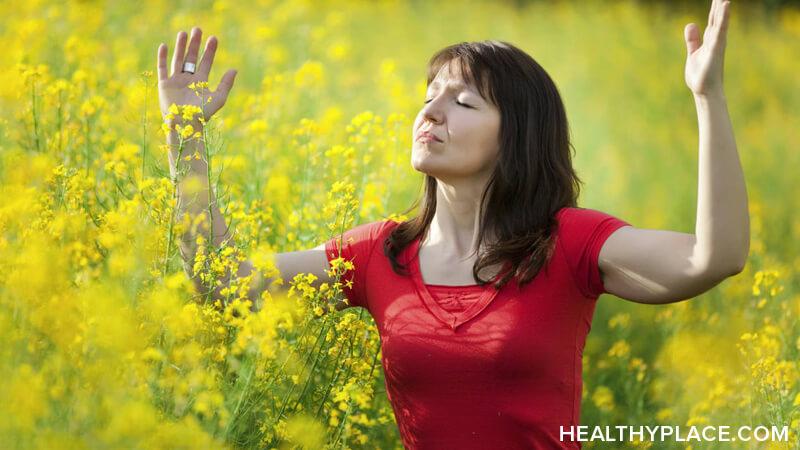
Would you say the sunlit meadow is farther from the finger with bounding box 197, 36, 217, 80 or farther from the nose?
the nose

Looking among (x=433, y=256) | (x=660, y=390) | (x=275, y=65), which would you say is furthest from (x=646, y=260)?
(x=275, y=65)

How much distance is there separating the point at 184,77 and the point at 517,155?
0.81m

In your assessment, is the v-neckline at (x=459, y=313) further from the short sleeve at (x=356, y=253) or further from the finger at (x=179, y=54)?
the finger at (x=179, y=54)

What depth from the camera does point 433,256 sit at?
2404 millimetres

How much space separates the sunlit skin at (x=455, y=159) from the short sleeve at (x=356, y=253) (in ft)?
0.49

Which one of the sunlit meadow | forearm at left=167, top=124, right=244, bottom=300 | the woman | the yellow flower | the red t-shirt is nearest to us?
the sunlit meadow

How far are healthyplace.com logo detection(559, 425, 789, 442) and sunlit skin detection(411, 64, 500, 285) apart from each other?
52 centimetres

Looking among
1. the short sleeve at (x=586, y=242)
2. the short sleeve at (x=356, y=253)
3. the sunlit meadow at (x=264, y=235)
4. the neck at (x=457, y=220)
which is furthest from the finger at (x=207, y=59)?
the short sleeve at (x=586, y=242)

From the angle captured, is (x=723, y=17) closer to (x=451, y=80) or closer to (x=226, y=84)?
(x=451, y=80)

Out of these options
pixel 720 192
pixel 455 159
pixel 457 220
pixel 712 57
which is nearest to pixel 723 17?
pixel 712 57

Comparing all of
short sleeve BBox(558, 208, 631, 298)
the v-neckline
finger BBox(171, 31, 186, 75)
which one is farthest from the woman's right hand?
short sleeve BBox(558, 208, 631, 298)

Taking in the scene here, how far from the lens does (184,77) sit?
8.48 ft

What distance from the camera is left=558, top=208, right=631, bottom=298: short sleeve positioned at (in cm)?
221

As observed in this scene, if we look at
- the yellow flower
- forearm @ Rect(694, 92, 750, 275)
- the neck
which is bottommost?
the yellow flower
